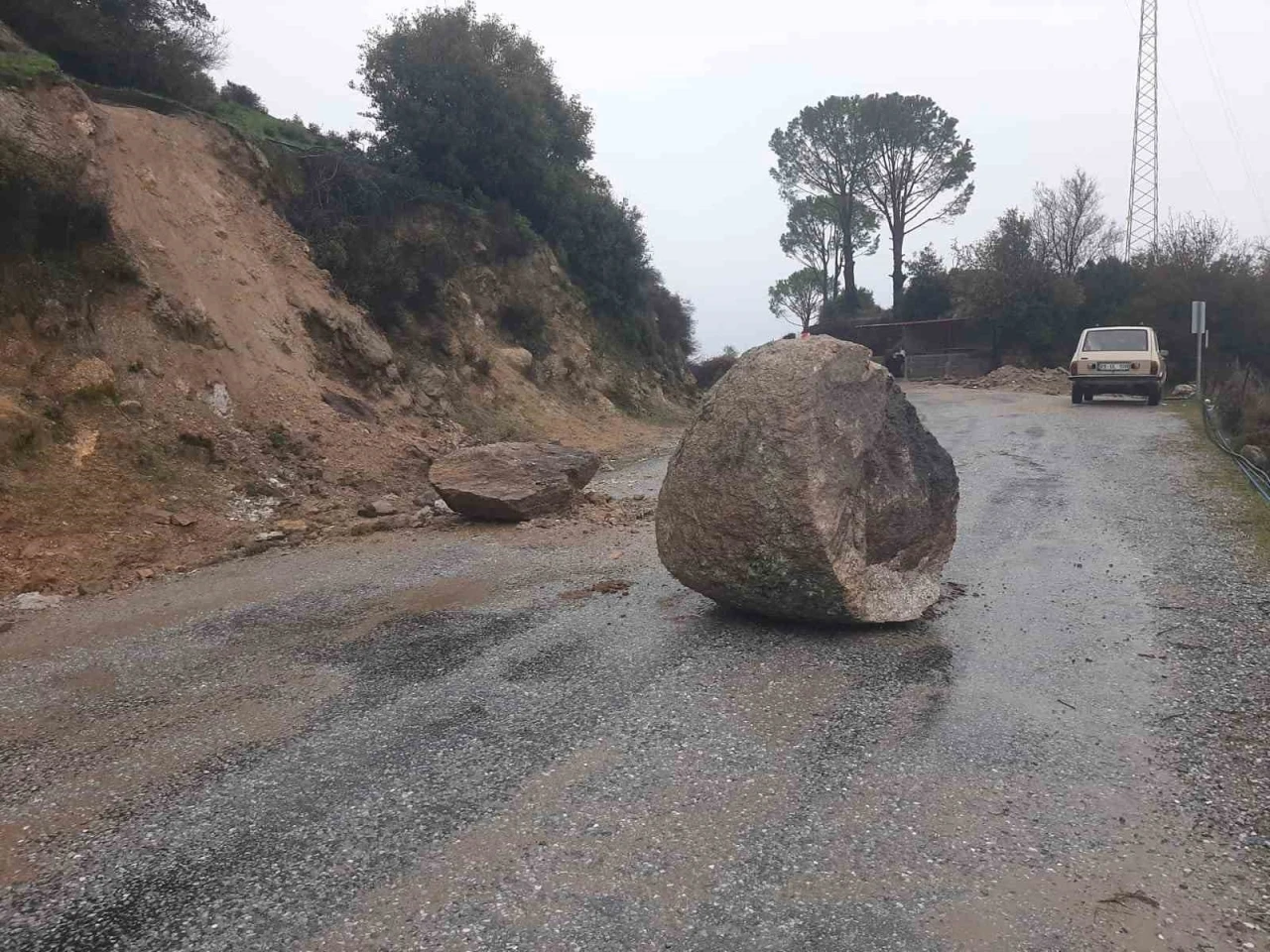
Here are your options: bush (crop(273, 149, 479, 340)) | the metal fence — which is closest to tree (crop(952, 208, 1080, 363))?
the metal fence

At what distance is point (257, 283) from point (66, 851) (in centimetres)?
1203

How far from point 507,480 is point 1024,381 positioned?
25.1 meters

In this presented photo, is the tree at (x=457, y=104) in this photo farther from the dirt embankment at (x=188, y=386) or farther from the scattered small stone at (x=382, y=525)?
the scattered small stone at (x=382, y=525)

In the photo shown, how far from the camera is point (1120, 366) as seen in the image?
20641mm

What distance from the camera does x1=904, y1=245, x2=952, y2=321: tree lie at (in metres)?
40.6

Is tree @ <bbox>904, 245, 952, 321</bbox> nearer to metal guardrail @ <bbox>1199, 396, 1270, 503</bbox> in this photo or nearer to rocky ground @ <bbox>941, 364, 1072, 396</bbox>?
rocky ground @ <bbox>941, 364, 1072, 396</bbox>

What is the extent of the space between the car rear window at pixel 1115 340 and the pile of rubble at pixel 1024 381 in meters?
5.92

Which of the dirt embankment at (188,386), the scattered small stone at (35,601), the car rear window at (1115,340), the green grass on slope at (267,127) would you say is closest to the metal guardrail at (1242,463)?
the car rear window at (1115,340)

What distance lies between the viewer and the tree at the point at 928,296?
133 feet

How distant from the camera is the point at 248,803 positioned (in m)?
3.86

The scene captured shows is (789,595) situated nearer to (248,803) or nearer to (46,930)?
(248,803)

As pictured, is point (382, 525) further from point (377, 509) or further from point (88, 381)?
point (88, 381)

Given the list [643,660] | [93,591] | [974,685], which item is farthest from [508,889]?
Answer: [93,591]

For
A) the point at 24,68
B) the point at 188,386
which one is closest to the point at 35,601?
the point at 188,386
